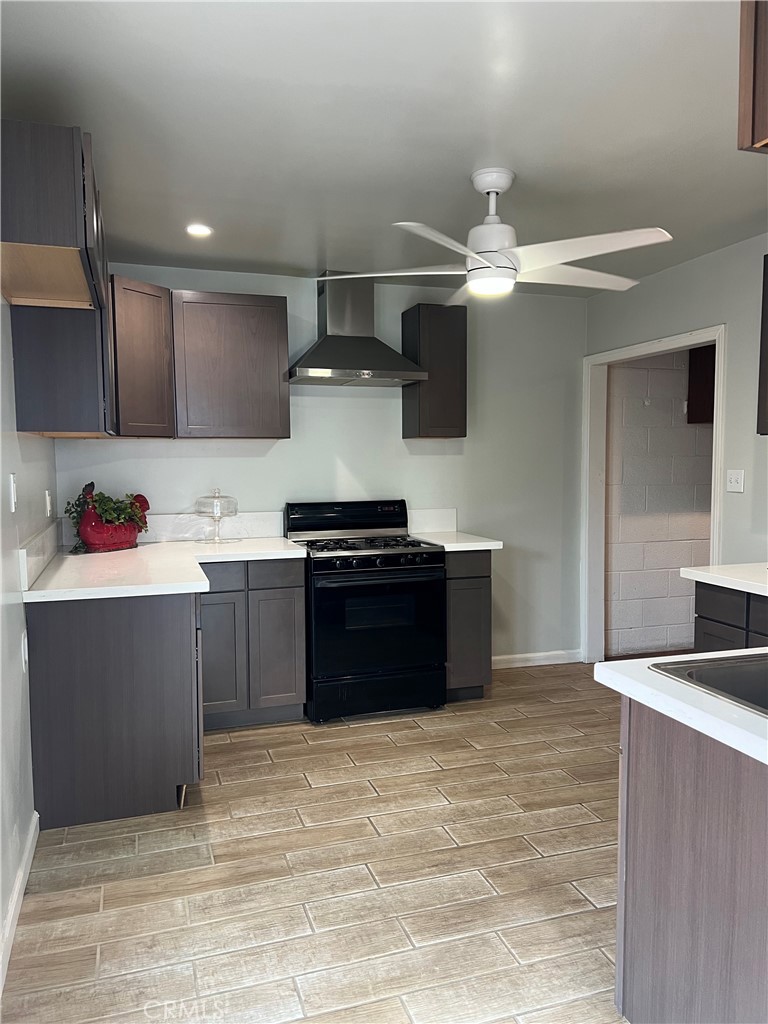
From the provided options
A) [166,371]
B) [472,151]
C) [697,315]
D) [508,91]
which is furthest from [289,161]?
[697,315]

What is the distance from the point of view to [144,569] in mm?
3223

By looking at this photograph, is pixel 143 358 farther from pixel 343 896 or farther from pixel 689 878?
pixel 689 878

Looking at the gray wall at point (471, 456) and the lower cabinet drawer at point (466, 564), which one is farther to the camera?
the gray wall at point (471, 456)

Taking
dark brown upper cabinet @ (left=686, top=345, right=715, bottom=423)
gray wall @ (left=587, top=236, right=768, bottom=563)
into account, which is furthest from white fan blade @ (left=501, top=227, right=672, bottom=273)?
dark brown upper cabinet @ (left=686, top=345, right=715, bottom=423)

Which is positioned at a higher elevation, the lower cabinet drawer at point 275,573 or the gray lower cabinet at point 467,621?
the lower cabinet drawer at point 275,573

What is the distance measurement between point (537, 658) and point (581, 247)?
313 centimetres

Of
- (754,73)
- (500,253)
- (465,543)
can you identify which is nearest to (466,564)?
(465,543)

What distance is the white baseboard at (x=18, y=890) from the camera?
206 cm

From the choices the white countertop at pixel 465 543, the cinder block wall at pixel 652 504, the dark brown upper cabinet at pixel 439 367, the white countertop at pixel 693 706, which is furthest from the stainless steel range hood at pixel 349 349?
the white countertop at pixel 693 706

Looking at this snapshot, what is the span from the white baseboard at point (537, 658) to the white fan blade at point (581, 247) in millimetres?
2815

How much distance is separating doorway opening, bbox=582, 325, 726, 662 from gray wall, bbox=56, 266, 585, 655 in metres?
0.13

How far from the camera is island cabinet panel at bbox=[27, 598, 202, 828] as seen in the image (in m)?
2.76

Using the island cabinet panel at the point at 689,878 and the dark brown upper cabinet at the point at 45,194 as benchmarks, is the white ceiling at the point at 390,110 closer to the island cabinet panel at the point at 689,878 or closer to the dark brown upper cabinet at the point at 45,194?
the dark brown upper cabinet at the point at 45,194

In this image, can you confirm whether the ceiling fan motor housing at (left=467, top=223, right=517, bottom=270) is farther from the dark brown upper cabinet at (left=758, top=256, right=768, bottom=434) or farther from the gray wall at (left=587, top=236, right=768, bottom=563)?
the gray wall at (left=587, top=236, right=768, bottom=563)
